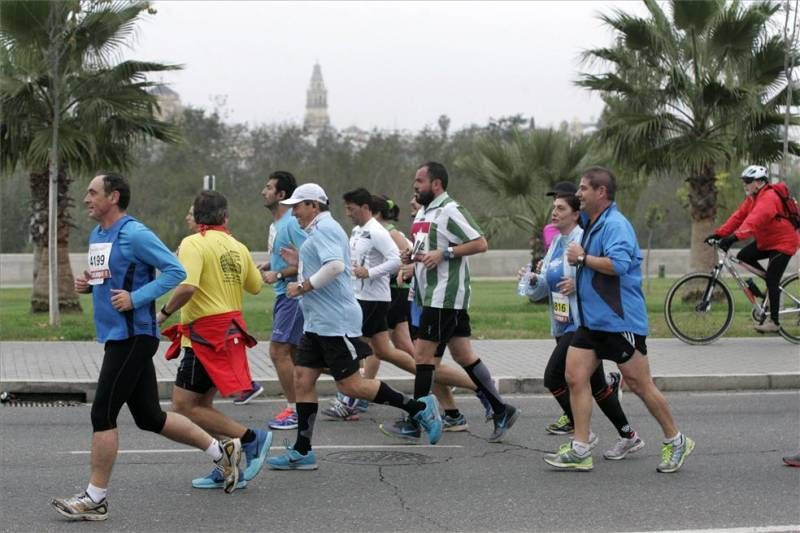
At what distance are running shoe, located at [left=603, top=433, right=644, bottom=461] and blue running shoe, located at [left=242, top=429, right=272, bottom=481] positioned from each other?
242 centimetres

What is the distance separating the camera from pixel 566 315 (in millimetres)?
8609

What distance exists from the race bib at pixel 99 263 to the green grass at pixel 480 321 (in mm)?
8800

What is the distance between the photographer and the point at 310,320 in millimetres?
8102

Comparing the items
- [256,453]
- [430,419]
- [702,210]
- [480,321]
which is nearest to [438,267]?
[430,419]

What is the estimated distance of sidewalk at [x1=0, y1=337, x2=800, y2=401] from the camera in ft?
37.9

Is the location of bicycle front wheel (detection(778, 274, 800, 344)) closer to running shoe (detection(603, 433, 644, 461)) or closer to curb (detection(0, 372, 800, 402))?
curb (detection(0, 372, 800, 402))

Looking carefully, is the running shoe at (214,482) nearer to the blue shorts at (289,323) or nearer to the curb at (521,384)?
the blue shorts at (289,323)

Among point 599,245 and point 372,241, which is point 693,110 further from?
point 599,245

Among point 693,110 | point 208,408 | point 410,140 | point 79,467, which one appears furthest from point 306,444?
point 410,140

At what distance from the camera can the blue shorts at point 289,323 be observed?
973cm

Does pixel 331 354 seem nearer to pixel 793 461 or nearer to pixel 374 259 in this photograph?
pixel 374 259

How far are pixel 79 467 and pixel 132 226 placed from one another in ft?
6.66

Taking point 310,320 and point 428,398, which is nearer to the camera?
point 310,320

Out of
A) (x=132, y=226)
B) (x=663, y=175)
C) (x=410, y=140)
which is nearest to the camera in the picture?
(x=132, y=226)
